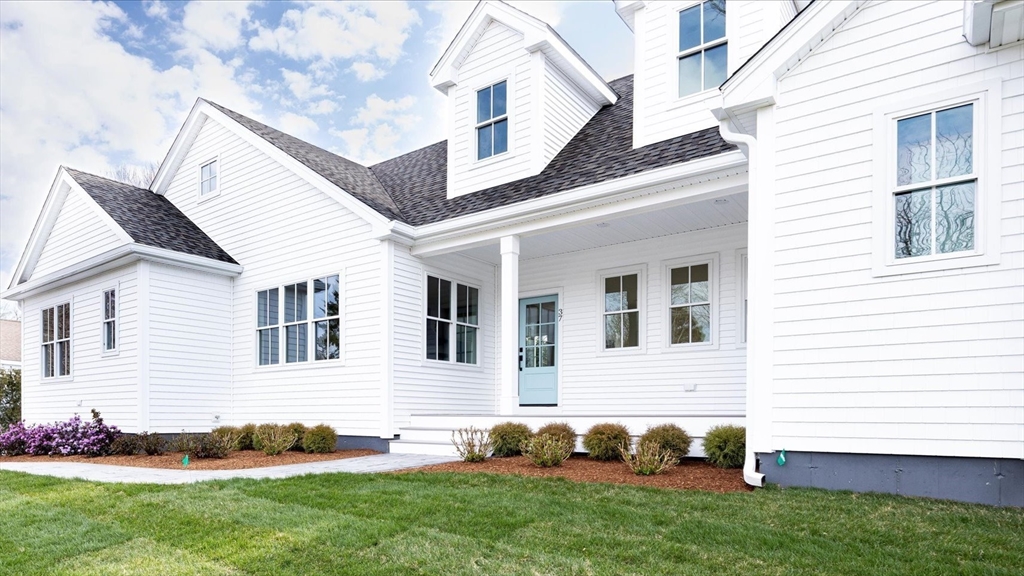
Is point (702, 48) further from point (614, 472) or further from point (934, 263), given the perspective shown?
point (614, 472)

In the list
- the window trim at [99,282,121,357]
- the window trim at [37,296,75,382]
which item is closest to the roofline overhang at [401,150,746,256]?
the window trim at [99,282,121,357]

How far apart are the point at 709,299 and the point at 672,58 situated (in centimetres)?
344

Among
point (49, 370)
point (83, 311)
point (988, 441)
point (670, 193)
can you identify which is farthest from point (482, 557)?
point (49, 370)

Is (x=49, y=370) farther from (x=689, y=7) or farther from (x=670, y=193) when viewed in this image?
(x=689, y=7)

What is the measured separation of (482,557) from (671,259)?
679 cm

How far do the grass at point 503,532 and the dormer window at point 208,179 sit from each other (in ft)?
26.7

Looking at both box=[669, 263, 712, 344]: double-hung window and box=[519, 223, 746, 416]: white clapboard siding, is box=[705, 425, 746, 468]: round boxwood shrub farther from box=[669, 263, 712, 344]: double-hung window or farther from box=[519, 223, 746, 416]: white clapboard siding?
box=[669, 263, 712, 344]: double-hung window

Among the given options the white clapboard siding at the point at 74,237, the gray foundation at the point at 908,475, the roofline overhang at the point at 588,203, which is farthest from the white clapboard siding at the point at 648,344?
the white clapboard siding at the point at 74,237

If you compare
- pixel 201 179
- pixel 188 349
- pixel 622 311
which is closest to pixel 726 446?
pixel 622 311

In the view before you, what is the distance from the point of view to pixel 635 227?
9648 millimetres

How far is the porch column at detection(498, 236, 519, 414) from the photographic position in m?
9.39

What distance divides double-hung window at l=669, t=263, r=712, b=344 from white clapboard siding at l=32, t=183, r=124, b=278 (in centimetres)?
938

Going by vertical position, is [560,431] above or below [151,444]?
above

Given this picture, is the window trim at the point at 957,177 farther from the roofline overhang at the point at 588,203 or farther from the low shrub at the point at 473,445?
the low shrub at the point at 473,445
